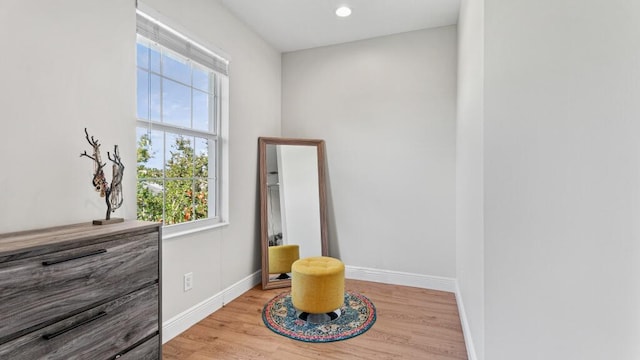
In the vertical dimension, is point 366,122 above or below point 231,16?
below

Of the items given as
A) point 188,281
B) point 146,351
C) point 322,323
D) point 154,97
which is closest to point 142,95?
point 154,97

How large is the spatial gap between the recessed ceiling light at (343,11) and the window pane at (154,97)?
167 centimetres

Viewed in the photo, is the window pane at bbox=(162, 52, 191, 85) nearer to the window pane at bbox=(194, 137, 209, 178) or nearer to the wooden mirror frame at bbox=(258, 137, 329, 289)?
the window pane at bbox=(194, 137, 209, 178)

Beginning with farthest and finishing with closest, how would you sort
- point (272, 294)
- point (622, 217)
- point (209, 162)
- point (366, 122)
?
point (366, 122)
point (272, 294)
point (209, 162)
point (622, 217)

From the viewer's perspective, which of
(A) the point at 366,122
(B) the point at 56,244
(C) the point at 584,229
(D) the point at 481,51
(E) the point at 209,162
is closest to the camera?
(C) the point at 584,229

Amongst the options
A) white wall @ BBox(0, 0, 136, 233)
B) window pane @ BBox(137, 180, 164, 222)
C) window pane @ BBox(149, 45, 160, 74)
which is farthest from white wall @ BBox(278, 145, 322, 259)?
white wall @ BBox(0, 0, 136, 233)

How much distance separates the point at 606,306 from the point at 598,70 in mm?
713

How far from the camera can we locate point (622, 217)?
0.84m

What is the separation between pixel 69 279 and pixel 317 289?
1.55m

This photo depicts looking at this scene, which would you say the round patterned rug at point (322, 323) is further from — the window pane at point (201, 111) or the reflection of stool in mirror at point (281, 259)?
the window pane at point (201, 111)

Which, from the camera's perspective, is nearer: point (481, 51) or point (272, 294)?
point (481, 51)

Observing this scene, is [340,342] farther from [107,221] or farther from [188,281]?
[107,221]

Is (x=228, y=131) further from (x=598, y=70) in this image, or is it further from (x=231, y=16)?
(x=598, y=70)

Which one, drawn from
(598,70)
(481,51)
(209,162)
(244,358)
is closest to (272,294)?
(244,358)
